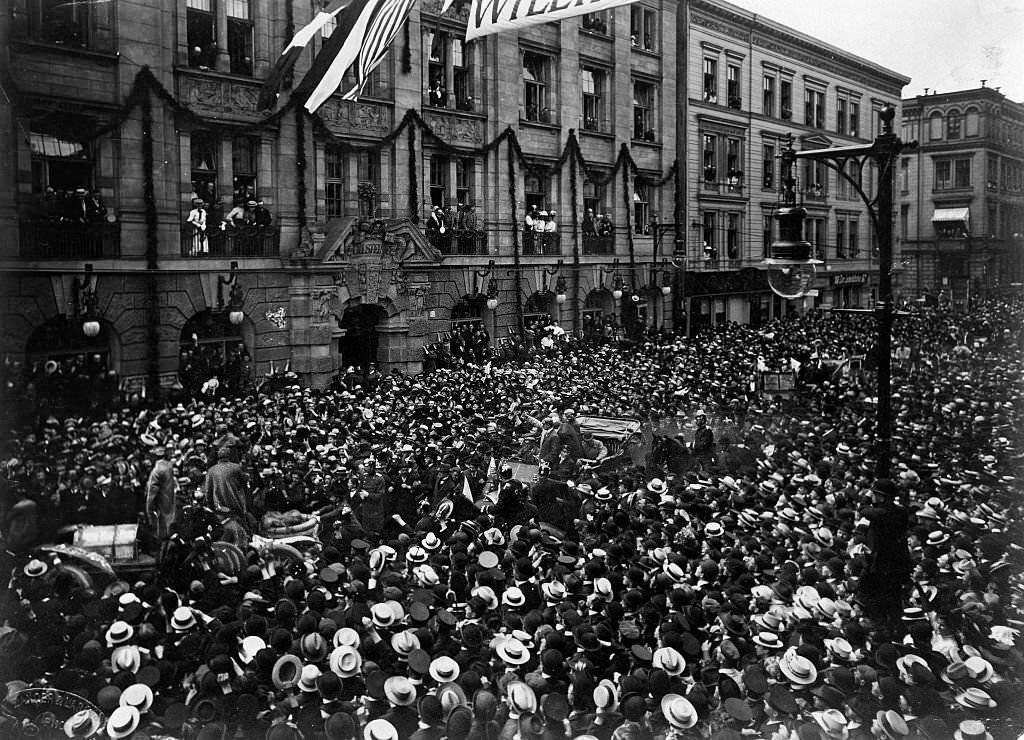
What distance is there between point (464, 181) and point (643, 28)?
674 centimetres

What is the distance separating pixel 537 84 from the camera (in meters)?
22.7

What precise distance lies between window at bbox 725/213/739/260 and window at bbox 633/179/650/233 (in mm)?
2334

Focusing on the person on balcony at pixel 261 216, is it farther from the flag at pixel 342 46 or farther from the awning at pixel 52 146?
the awning at pixel 52 146

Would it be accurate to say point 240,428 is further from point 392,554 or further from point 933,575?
point 933,575

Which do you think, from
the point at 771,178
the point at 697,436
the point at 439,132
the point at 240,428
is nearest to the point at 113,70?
the point at 240,428

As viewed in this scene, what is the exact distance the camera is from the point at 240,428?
16.0 metres

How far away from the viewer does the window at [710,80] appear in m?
24.2

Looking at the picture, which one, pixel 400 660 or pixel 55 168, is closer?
pixel 400 660

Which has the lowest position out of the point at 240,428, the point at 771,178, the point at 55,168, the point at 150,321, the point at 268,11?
the point at 240,428

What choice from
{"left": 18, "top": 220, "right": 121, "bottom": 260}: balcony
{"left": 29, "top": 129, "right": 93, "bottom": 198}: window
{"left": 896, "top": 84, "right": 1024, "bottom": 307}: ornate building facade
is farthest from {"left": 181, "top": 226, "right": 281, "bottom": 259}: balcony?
{"left": 896, "top": 84, "right": 1024, "bottom": 307}: ornate building facade

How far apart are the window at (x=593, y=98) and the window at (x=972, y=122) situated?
930 centimetres

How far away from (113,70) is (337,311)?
7.75m

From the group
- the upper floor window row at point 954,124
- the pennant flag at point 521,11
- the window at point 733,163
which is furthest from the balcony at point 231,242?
the upper floor window row at point 954,124

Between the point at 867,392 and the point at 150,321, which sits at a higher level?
the point at 150,321
